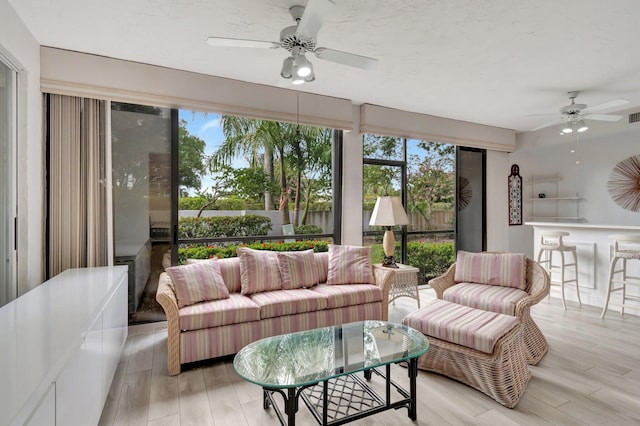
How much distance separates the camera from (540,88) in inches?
149

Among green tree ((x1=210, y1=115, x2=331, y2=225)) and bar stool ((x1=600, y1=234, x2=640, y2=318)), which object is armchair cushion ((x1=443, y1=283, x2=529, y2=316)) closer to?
bar stool ((x1=600, y1=234, x2=640, y2=318))

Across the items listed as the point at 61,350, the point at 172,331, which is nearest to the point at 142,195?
the point at 172,331

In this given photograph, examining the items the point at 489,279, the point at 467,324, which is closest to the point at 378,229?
the point at 489,279

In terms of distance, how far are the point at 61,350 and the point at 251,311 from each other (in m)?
1.57

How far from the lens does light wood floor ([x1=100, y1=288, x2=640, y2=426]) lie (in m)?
2.04

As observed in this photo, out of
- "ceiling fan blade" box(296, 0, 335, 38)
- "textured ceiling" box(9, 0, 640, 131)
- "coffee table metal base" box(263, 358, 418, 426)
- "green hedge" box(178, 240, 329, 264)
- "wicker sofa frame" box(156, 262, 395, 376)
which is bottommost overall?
"coffee table metal base" box(263, 358, 418, 426)

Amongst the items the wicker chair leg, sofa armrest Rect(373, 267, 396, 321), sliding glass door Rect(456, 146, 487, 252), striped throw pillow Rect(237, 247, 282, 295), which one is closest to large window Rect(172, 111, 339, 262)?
striped throw pillow Rect(237, 247, 282, 295)

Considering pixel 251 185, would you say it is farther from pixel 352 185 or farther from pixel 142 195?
pixel 352 185

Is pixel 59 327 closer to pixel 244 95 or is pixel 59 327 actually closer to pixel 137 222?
pixel 137 222

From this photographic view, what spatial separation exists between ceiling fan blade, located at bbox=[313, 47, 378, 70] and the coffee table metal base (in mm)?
1975

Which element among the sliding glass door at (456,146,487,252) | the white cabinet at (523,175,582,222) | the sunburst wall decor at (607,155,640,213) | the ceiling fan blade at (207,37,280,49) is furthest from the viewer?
the white cabinet at (523,175,582,222)

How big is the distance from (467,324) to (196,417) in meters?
1.89

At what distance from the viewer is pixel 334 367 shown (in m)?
1.84

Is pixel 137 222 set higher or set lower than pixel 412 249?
higher
